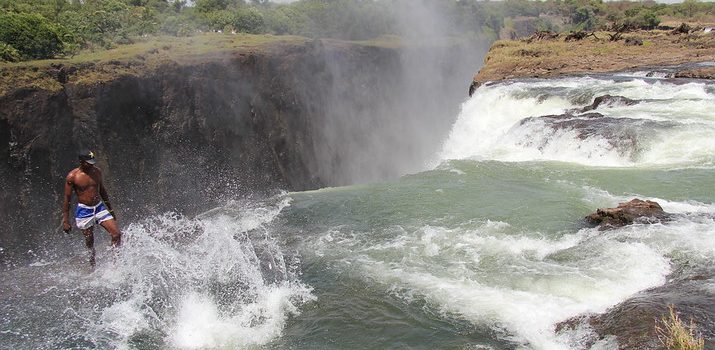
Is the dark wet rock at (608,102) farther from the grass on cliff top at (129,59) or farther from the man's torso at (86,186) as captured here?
the man's torso at (86,186)

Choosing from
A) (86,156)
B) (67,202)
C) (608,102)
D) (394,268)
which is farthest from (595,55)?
(67,202)

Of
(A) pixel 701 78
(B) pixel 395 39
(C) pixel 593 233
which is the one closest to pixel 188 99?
(C) pixel 593 233

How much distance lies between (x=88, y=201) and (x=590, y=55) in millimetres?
26356

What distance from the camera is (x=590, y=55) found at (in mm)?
27609

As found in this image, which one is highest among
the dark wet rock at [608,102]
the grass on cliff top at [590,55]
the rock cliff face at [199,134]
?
the grass on cliff top at [590,55]

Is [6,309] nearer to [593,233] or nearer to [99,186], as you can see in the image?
[99,186]

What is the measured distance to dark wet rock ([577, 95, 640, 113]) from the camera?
1553 centimetres

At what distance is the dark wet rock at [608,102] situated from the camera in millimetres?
15531

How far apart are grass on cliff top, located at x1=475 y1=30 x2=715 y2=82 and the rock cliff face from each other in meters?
7.07

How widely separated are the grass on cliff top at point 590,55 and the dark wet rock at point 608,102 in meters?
8.14

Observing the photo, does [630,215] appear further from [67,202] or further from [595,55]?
[595,55]

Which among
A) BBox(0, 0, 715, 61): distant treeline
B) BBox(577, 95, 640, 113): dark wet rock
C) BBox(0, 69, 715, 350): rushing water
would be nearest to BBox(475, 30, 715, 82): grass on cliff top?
BBox(577, 95, 640, 113): dark wet rock

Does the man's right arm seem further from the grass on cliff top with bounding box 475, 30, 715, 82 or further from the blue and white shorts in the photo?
the grass on cliff top with bounding box 475, 30, 715, 82

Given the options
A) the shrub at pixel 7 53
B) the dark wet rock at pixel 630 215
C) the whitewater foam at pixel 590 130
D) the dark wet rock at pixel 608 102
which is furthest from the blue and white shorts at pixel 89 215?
the dark wet rock at pixel 608 102
